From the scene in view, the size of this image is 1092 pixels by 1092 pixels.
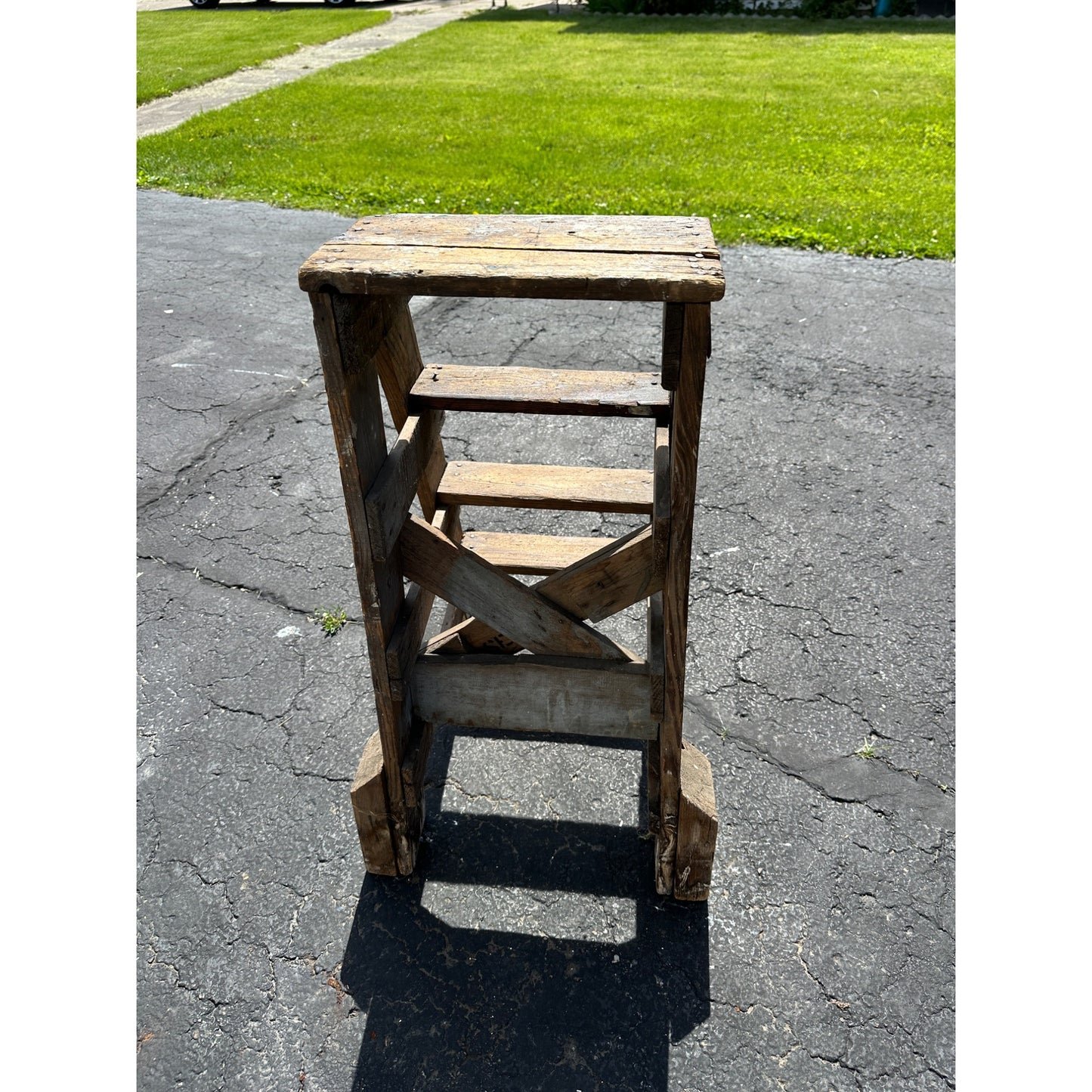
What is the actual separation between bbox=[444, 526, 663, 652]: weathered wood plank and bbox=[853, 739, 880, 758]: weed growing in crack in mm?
1091

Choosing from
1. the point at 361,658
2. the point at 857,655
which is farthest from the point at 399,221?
the point at 857,655

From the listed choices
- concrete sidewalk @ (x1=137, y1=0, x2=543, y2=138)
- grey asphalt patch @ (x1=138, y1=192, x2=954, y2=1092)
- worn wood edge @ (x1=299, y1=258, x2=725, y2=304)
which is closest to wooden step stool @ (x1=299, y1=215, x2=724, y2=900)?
worn wood edge @ (x1=299, y1=258, x2=725, y2=304)

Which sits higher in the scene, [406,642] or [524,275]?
[524,275]

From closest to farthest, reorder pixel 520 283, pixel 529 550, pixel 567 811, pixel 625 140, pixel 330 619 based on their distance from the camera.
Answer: pixel 520 283, pixel 567 811, pixel 529 550, pixel 330 619, pixel 625 140

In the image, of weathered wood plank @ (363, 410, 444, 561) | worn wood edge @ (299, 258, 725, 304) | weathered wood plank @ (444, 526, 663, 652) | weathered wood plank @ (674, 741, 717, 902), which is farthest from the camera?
weathered wood plank @ (674, 741, 717, 902)

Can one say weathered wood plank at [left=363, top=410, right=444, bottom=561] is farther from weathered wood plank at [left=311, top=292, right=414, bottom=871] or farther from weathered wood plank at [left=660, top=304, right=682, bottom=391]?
weathered wood plank at [left=660, top=304, right=682, bottom=391]

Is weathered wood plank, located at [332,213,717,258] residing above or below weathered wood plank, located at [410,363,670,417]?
above

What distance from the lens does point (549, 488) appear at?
99.3 inches

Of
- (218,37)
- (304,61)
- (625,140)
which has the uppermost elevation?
(218,37)

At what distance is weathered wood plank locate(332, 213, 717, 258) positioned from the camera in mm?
1673

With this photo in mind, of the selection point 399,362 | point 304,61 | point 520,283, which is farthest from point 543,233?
point 304,61

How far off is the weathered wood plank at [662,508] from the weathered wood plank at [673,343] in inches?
7.5

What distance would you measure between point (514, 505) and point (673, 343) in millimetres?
966

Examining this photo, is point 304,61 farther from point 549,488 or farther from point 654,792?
point 654,792
